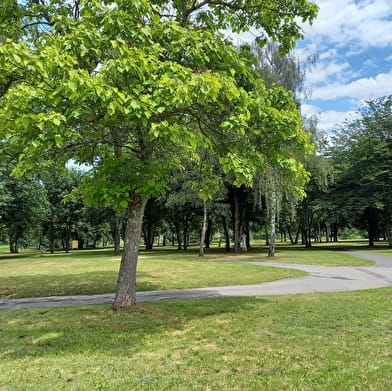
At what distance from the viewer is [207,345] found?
17.3 feet

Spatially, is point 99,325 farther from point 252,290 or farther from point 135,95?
point 252,290

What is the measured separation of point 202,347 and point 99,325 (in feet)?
7.77

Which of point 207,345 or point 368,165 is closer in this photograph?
point 207,345

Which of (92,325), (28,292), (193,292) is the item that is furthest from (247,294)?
(28,292)

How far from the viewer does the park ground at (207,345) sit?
3.97 metres

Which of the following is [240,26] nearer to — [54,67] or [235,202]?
[54,67]

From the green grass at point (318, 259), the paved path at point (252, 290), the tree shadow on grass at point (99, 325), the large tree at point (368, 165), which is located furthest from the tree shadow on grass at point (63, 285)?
the large tree at point (368, 165)

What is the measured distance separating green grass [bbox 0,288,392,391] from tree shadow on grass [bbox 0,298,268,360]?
21 millimetres

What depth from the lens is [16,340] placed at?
18.6ft

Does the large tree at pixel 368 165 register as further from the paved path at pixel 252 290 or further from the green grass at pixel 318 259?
the paved path at pixel 252 290

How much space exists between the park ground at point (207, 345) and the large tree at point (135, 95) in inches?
61.6

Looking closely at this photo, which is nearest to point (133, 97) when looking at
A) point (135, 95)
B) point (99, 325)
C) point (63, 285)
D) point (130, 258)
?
point (135, 95)

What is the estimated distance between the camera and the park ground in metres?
3.97

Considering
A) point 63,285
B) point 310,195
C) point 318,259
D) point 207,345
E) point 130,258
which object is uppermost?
point 310,195
